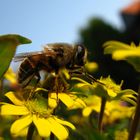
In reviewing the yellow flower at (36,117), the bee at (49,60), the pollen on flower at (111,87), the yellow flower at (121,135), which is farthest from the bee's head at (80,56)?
the yellow flower at (36,117)

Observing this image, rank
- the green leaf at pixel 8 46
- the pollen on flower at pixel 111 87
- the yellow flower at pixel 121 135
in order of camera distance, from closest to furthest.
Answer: the green leaf at pixel 8 46
the pollen on flower at pixel 111 87
the yellow flower at pixel 121 135

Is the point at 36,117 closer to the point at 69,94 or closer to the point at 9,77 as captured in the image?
the point at 69,94

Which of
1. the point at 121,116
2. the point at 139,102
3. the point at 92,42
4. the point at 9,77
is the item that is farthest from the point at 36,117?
the point at 92,42

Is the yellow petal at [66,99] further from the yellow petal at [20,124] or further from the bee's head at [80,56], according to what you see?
the bee's head at [80,56]

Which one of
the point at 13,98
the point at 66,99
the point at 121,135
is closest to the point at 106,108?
the point at 121,135

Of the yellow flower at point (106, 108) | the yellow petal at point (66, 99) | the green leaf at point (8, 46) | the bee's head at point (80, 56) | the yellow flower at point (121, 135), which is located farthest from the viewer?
the yellow flower at point (106, 108)

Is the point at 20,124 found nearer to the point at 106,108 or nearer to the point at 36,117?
the point at 36,117
